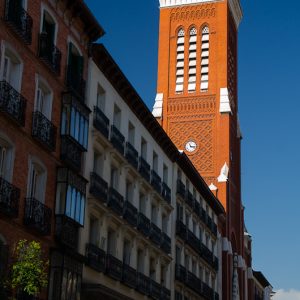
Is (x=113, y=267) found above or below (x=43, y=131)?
below

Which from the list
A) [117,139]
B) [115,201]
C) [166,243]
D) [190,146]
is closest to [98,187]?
[115,201]

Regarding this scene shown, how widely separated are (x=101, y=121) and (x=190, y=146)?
117 feet

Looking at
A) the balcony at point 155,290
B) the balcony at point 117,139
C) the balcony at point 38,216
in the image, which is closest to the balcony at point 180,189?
the balcony at point 155,290

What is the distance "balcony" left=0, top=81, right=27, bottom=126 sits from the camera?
77.3 feet

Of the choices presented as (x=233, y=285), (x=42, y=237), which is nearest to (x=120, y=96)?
(x=42, y=237)

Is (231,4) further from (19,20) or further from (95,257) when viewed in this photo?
(19,20)

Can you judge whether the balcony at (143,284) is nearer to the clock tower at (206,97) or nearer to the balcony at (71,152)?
the balcony at (71,152)

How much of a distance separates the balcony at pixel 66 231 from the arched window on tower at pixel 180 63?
44.5 m

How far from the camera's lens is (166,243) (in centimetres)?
4403

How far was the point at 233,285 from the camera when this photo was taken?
220ft

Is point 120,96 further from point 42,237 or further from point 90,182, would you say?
point 42,237

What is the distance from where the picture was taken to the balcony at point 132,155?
37.4m

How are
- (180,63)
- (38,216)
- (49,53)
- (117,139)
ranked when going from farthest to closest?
(180,63) → (117,139) → (49,53) → (38,216)

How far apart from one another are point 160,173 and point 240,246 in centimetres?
3095
